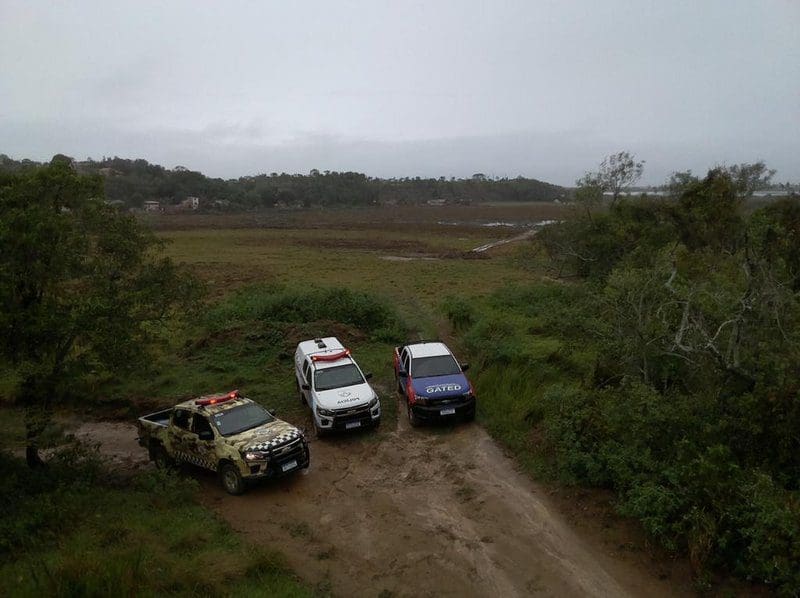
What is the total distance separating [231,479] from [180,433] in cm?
162

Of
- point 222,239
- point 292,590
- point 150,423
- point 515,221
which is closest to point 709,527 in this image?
point 292,590

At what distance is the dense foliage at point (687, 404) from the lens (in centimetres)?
776

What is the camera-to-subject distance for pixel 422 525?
31.3 ft

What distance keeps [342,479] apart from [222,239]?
5686 centimetres

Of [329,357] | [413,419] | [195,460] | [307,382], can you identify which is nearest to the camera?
[195,460]

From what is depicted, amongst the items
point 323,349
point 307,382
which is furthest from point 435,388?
point 323,349

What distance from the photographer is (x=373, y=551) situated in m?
8.83

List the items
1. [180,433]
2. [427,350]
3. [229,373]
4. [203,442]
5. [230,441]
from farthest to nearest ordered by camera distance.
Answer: [229,373] < [427,350] < [180,433] < [203,442] < [230,441]

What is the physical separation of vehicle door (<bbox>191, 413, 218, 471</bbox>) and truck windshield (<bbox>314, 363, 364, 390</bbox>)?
3.10 meters

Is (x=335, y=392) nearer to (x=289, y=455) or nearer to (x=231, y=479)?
(x=289, y=455)

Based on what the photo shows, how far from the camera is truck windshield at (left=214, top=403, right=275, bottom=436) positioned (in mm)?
11117

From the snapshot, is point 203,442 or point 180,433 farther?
point 180,433

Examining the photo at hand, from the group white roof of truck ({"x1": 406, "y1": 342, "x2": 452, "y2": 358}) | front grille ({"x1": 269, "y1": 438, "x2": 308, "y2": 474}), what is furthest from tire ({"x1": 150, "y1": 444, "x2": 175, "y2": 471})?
white roof of truck ({"x1": 406, "y1": 342, "x2": 452, "y2": 358})

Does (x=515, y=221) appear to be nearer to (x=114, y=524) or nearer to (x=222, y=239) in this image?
(x=222, y=239)
